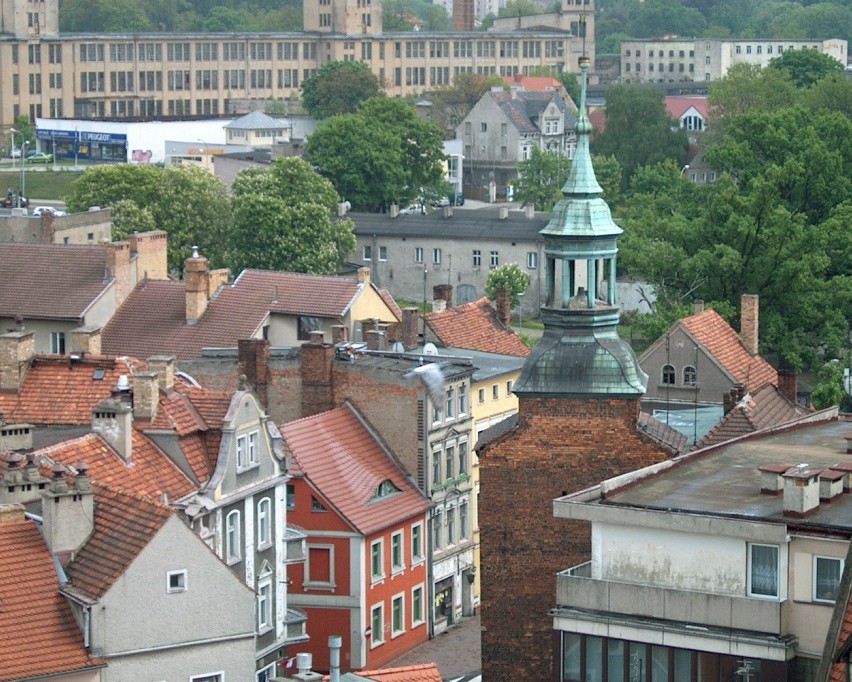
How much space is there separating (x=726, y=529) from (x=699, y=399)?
35683 millimetres

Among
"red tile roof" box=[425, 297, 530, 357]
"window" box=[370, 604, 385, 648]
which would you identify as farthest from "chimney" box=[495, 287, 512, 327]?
"window" box=[370, 604, 385, 648]

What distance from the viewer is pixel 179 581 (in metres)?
44.8

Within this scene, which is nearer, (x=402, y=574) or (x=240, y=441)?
(x=240, y=441)

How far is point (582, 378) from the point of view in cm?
5194

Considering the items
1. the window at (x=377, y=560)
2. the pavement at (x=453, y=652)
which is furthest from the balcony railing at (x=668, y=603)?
the window at (x=377, y=560)

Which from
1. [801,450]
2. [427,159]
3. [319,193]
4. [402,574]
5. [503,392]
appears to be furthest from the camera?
[427,159]

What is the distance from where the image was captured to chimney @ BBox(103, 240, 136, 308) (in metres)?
85.4

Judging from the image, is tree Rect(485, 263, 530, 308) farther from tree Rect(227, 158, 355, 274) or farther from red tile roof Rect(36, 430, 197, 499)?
red tile roof Rect(36, 430, 197, 499)

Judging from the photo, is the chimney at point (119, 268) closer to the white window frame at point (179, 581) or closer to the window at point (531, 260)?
the white window frame at point (179, 581)

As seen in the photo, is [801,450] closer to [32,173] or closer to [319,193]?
[319,193]

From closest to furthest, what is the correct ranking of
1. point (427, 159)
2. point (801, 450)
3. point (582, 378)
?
point (801, 450)
point (582, 378)
point (427, 159)

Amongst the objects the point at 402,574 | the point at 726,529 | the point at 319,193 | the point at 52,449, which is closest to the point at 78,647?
the point at 52,449

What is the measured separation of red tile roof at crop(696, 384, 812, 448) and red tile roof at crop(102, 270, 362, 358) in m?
16.4

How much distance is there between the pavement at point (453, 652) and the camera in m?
64.0
